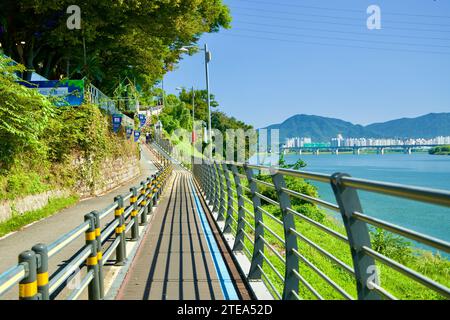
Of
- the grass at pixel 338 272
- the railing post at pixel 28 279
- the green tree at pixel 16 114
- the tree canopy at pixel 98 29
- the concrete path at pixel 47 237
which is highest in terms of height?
the tree canopy at pixel 98 29

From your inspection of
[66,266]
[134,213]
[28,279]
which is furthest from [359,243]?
[134,213]

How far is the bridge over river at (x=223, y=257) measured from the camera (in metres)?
2.71

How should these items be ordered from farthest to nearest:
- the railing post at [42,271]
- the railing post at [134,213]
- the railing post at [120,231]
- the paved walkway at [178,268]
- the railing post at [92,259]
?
the railing post at [134,213] < the railing post at [120,231] < the paved walkway at [178,268] < the railing post at [92,259] < the railing post at [42,271]

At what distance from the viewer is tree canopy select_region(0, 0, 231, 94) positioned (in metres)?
20.7

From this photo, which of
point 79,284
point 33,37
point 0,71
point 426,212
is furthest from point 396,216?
point 79,284

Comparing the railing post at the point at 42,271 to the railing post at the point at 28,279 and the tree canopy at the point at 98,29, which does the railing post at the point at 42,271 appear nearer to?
the railing post at the point at 28,279

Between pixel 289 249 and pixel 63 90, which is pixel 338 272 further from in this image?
pixel 63 90

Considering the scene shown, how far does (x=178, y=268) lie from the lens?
686 cm

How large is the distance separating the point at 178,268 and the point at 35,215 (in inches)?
304

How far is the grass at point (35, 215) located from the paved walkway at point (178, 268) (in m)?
3.39

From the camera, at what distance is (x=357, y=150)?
88.0m

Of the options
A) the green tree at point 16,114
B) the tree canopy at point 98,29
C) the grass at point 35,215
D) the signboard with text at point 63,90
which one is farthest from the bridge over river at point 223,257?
the tree canopy at point 98,29

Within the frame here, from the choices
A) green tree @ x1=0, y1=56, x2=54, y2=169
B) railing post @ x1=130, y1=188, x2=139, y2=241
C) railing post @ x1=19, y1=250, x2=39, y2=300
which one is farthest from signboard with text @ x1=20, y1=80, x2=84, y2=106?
railing post @ x1=19, y1=250, x2=39, y2=300

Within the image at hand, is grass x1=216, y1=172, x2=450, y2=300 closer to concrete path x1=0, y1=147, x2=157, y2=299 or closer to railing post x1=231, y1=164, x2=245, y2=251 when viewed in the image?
railing post x1=231, y1=164, x2=245, y2=251
